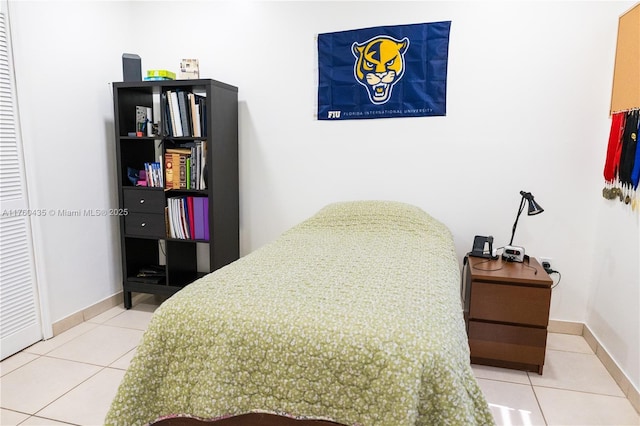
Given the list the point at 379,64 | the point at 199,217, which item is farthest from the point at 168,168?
the point at 379,64

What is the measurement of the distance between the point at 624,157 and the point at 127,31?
3.43m

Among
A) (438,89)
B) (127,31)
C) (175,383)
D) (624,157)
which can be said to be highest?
(127,31)

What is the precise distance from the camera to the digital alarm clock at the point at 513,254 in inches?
97.3

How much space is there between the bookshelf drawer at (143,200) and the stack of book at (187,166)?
0.11 m

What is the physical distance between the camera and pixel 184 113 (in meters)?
2.83

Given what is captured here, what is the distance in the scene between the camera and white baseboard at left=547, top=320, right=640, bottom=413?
1.96m

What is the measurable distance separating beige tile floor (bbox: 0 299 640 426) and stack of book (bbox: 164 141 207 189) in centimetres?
105

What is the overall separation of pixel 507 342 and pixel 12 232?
2.84 meters

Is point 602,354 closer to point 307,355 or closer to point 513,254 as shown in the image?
point 513,254

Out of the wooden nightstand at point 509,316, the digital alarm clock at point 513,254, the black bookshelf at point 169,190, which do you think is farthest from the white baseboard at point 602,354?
the black bookshelf at point 169,190

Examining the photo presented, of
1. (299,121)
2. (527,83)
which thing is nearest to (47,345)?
(299,121)

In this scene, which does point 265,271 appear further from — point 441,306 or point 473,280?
point 473,280

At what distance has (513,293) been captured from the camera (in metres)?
2.21

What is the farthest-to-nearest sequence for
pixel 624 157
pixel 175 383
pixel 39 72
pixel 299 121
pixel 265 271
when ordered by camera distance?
pixel 299 121 → pixel 39 72 → pixel 624 157 → pixel 265 271 → pixel 175 383
